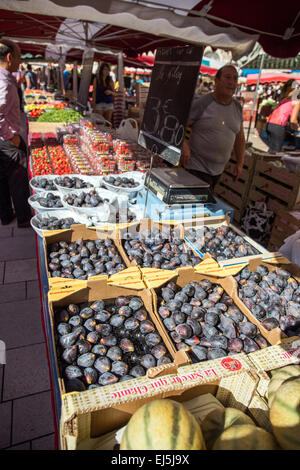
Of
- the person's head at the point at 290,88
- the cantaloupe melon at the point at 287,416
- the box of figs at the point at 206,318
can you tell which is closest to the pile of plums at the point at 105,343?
the box of figs at the point at 206,318

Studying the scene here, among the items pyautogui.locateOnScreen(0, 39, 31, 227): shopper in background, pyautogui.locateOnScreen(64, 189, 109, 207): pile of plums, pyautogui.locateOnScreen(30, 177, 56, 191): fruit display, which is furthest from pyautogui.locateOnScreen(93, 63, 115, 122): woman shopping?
pyautogui.locateOnScreen(64, 189, 109, 207): pile of plums

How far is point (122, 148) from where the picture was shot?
149 inches

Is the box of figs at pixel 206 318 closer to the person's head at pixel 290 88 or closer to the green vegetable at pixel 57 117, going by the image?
the person's head at pixel 290 88

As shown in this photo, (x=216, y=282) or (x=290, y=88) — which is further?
(x=290, y=88)

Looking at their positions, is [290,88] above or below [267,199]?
above

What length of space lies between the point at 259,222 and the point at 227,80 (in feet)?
6.45

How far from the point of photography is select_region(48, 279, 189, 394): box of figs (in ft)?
4.20

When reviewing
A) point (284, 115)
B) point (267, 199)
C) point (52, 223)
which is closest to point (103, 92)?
point (284, 115)

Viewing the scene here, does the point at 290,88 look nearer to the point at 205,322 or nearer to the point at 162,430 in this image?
the point at 205,322

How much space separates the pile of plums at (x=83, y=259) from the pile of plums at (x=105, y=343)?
0.32 m

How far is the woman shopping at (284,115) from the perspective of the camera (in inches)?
224

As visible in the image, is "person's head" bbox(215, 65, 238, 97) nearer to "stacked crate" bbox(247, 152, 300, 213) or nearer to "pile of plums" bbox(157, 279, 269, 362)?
"stacked crate" bbox(247, 152, 300, 213)

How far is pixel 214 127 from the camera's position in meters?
3.43

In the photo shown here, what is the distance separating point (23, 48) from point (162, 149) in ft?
47.9
